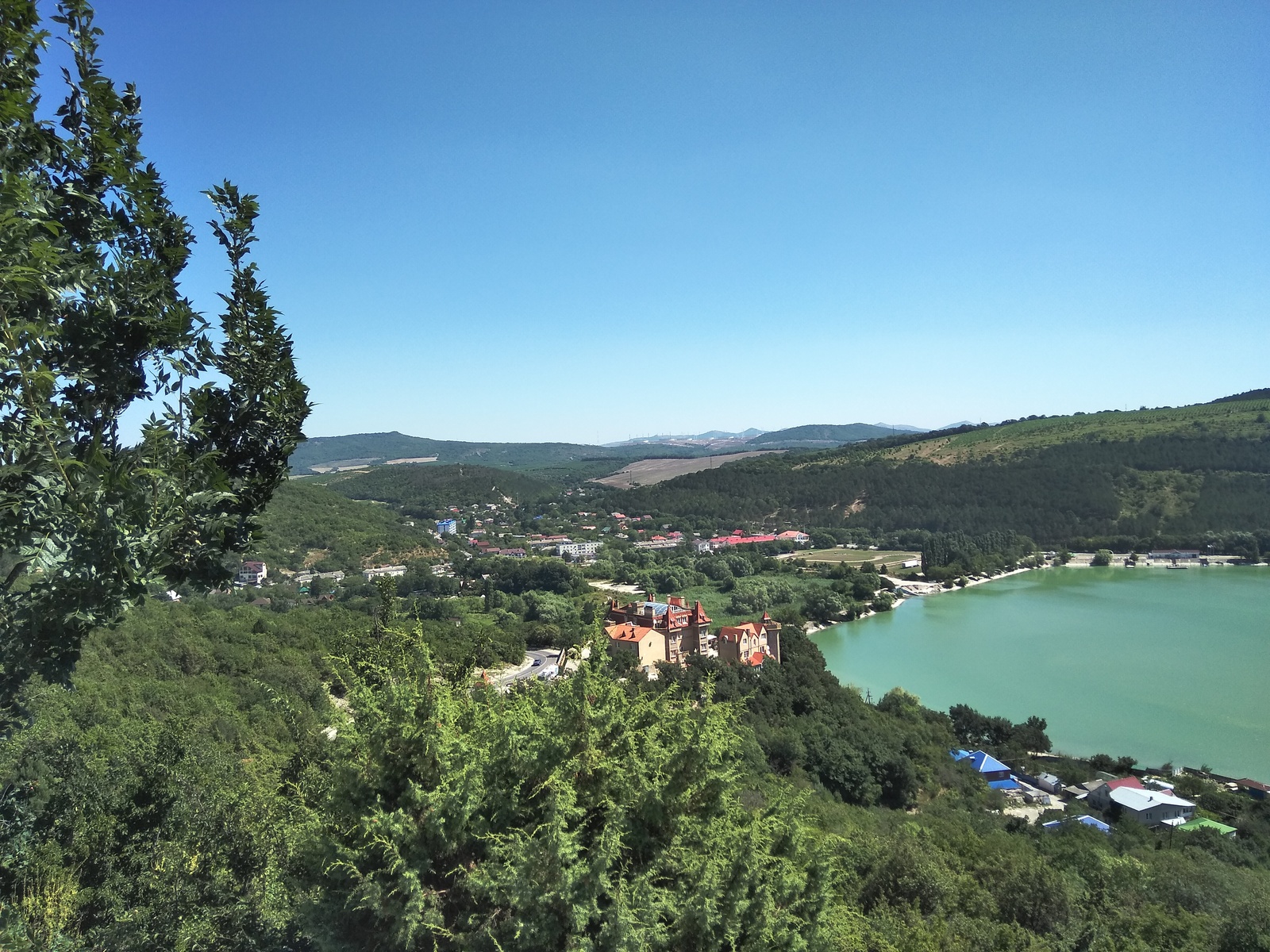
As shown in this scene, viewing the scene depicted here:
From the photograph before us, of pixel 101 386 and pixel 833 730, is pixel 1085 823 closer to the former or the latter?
pixel 833 730

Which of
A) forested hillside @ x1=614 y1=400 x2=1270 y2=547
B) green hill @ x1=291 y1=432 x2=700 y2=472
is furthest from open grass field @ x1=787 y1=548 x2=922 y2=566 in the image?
green hill @ x1=291 y1=432 x2=700 y2=472

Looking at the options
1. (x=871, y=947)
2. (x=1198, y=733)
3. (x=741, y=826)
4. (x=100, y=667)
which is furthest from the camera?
(x=1198, y=733)

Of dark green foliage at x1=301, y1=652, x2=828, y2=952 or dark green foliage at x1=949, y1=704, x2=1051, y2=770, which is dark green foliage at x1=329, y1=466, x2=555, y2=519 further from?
dark green foliage at x1=301, y1=652, x2=828, y2=952

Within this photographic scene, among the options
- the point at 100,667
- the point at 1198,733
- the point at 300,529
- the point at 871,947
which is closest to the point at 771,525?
the point at 300,529

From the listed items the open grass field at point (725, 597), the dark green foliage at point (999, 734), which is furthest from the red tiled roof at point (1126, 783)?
the open grass field at point (725, 597)

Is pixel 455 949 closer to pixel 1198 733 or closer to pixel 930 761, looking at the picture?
pixel 930 761

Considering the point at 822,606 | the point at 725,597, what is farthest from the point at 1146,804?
the point at 725,597

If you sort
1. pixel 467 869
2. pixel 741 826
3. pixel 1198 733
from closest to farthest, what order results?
pixel 467 869 < pixel 741 826 < pixel 1198 733
